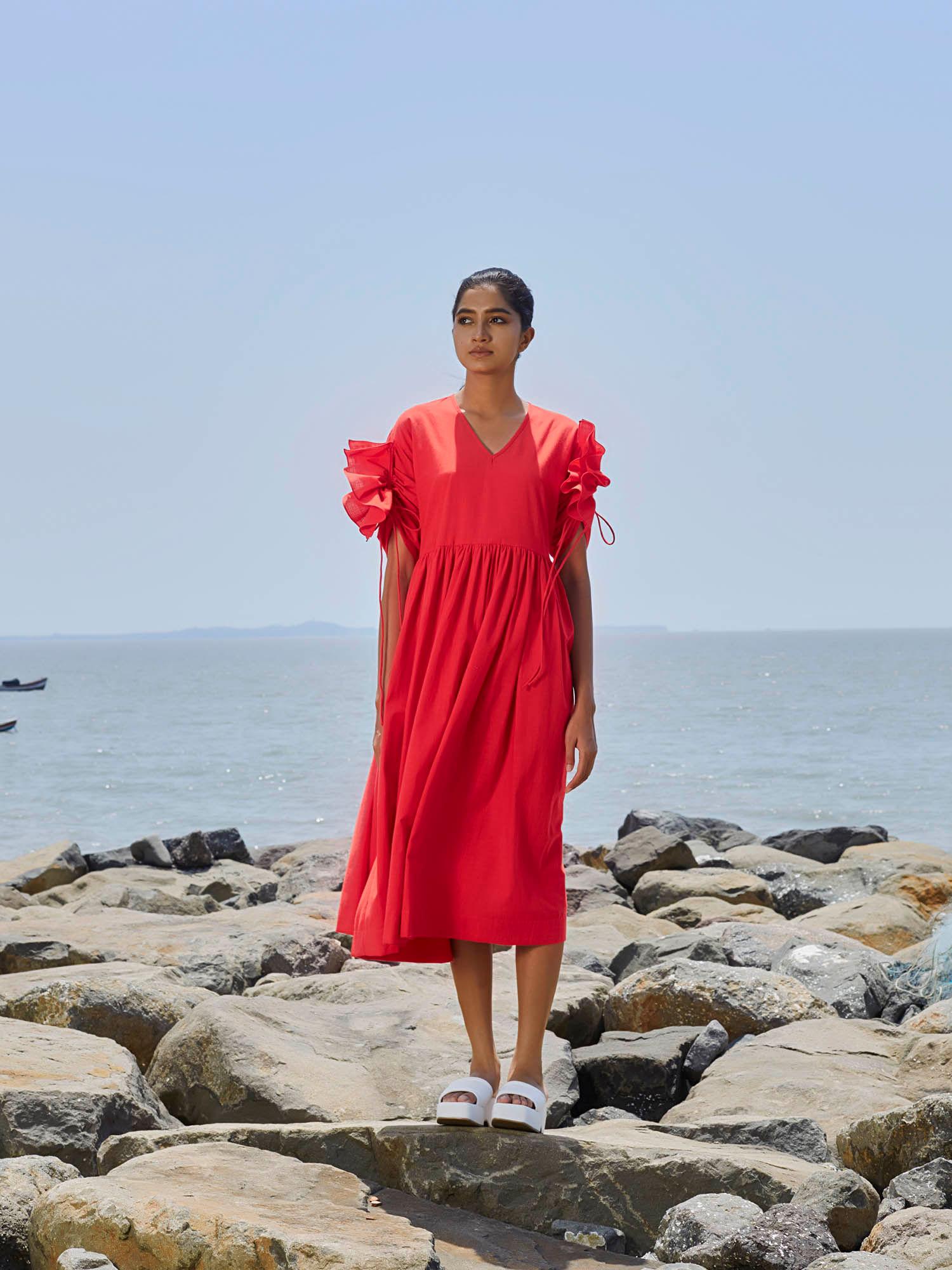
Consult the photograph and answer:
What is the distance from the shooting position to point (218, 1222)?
271 centimetres

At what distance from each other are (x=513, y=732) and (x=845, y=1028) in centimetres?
213

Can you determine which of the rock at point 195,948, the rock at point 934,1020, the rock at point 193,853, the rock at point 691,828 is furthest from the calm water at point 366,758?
the rock at point 934,1020

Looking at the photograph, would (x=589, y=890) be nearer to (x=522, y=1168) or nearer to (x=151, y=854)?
(x=151, y=854)

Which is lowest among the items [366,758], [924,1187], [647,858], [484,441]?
[366,758]

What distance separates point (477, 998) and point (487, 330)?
1.70 metres

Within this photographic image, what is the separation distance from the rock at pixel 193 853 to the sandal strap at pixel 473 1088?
1007 cm

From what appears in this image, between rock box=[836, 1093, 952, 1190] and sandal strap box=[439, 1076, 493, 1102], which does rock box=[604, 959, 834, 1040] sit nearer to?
rock box=[836, 1093, 952, 1190]

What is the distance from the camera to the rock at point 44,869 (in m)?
11.2

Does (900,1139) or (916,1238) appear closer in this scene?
(916,1238)

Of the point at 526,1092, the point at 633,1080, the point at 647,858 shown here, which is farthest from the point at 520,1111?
the point at 647,858

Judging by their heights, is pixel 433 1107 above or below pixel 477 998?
below

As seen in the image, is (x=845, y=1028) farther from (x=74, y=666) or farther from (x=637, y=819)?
(x=74, y=666)

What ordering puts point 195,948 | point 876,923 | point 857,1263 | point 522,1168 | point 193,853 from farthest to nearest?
point 193,853 → point 876,923 → point 195,948 → point 522,1168 → point 857,1263

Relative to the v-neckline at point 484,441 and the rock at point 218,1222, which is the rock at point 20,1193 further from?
the v-neckline at point 484,441
